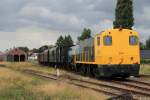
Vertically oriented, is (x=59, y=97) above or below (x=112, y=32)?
below

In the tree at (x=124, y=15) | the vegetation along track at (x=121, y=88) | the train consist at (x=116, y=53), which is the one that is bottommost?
the vegetation along track at (x=121, y=88)

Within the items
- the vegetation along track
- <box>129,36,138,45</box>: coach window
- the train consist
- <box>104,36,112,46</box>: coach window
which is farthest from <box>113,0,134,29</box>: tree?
the vegetation along track

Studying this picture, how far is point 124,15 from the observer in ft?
240

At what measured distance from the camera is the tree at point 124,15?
70875 millimetres

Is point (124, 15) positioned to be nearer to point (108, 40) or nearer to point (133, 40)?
point (133, 40)

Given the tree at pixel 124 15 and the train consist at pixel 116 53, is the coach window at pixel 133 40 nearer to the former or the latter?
the train consist at pixel 116 53

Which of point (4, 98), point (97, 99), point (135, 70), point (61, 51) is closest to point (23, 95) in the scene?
point (4, 98)

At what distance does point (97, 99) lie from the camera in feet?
48.0

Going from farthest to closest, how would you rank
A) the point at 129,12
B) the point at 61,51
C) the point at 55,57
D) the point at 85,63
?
1. the point at 129,12
2. the point at 55,57
3. the point at 61,51
4. the point at 85,63

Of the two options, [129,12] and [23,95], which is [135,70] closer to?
[23,95]

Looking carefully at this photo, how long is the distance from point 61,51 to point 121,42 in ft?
73.0

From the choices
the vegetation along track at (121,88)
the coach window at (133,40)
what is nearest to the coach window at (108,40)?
the coach window at (133,40)

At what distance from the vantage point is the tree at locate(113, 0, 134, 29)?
7088 cm

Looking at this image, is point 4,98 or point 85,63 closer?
point 4,98
